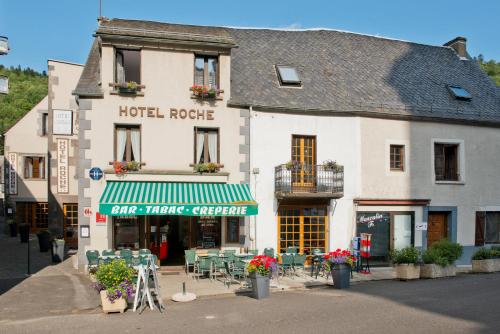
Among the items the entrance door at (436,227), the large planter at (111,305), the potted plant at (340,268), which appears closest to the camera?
the large planter at (111,305)

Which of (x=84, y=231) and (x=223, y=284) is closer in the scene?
(x=223, y=284)

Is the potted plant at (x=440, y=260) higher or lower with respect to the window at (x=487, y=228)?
lower

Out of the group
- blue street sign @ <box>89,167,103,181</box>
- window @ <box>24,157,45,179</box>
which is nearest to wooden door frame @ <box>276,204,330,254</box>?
blue street sign @ <box>89,167,103,181</box>

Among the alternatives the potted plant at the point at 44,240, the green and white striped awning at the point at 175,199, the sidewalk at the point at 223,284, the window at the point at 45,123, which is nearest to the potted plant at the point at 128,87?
the green and white striped awning at the point at 175,199

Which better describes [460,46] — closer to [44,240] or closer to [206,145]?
[206,145]

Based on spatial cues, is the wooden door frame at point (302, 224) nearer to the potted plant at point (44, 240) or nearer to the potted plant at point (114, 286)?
the potted plant at point (114, 286)

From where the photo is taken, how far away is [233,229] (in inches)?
723

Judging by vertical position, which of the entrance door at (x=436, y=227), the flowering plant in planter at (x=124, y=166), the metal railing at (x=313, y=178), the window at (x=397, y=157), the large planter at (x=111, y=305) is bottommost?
the large planter at (x=111, y=305)

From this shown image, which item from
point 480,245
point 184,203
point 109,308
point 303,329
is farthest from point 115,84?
point 480,245

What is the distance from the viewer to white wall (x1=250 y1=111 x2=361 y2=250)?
18.6m

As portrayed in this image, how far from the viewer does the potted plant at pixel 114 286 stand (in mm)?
11531

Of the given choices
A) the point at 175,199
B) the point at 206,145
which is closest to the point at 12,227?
the point at 206,145

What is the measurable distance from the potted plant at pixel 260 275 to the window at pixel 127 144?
6.77 m

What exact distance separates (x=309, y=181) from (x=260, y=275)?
658cm
